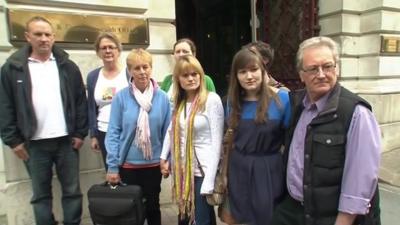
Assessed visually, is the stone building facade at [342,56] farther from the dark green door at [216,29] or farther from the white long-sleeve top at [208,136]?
the dark green door at [216,29]

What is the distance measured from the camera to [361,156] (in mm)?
1730

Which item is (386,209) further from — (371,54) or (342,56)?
(371,54)

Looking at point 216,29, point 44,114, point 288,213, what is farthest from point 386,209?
point 216,29

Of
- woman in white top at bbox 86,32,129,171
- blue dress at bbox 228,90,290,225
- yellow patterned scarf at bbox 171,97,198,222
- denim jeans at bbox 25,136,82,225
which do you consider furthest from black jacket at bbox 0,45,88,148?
blue dress at bbox 228,90,290,225

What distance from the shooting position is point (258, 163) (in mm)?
2379

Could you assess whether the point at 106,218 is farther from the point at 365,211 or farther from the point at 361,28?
the point at 361,28

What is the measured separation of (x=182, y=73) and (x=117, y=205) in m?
1.18

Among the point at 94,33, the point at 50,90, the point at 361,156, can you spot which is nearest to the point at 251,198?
the point at 361,156

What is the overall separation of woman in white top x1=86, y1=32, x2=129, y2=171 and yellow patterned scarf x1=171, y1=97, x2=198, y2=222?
907 millimetres

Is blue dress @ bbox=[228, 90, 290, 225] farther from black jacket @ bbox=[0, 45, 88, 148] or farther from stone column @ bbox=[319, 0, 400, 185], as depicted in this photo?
stone column @ bbox=[319, 0, 400, 185]

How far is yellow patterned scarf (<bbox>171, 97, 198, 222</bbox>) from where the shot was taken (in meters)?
2.74

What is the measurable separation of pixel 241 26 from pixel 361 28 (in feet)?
13.0

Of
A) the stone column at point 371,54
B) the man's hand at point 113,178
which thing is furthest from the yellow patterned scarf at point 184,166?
the stone column at point 371,54

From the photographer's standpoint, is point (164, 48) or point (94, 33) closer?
point (94, 33)
